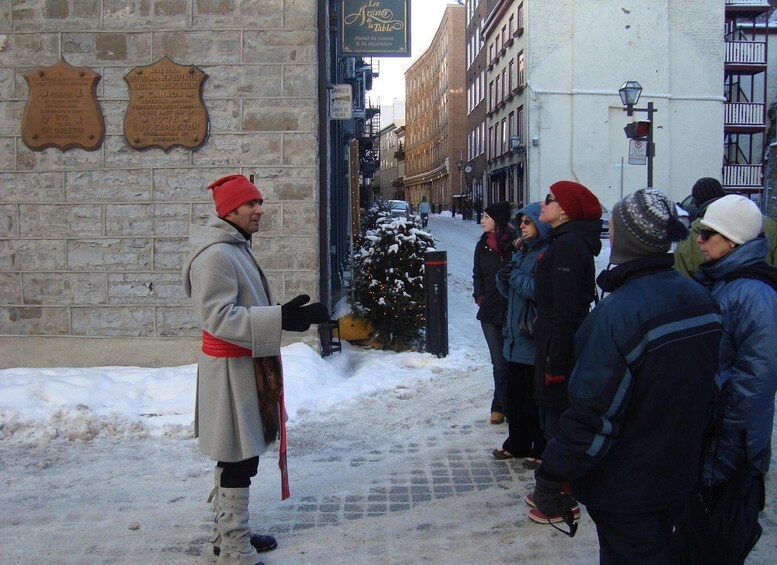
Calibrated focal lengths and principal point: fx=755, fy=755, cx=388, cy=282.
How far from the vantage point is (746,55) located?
117 ft

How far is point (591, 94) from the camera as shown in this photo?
31422 mm

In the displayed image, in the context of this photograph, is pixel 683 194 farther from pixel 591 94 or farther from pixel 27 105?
pixel 27 105

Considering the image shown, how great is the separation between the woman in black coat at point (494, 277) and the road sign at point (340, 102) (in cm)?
338

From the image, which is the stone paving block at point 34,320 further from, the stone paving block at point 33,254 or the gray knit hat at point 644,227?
the gray knit hat at point 644,227

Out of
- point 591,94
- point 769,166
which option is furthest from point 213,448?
point 591,94

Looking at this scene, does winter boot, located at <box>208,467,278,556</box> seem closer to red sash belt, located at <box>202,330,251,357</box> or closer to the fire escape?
red sash belt, located at <box>202,330,251,357</box>

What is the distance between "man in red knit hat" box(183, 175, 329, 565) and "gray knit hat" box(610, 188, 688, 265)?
139 centimetres

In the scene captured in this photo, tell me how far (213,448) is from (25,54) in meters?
5.85

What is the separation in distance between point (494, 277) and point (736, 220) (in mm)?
2749

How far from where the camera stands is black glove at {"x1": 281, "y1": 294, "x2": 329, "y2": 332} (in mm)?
3471

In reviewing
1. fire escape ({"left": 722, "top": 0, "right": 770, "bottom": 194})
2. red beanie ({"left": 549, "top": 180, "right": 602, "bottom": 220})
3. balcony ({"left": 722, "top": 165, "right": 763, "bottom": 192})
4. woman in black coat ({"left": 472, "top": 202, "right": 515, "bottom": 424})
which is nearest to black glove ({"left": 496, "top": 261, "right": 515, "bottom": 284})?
woman in black coat ({"left": 472, "top": 202, "right": 515, "bottom": 424})

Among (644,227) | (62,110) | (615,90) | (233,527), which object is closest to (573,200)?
(644,227)

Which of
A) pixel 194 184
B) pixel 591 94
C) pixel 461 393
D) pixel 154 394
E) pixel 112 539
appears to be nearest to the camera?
pixel 112 539

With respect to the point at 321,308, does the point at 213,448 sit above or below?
below
